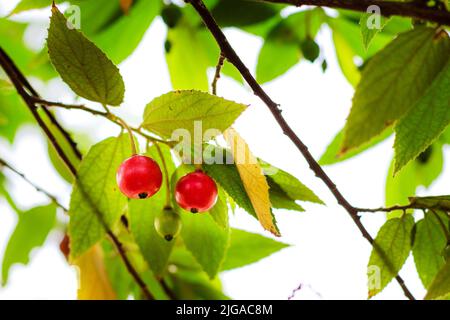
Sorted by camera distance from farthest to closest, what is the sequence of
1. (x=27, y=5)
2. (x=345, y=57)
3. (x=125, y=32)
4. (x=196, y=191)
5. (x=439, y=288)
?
(x=345, y=57) < (x=125, y=32) < (x=27, y=5) < (x=196, y=191) < (x=439, y=288)

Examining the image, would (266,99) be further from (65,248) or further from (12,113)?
(12,113)

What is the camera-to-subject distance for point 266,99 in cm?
82

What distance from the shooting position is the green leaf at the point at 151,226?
105 cm

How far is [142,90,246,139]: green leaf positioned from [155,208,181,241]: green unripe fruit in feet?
0.43

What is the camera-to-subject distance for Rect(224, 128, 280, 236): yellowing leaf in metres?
0.81

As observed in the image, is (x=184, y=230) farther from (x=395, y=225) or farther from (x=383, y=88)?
(x=383, y=88)

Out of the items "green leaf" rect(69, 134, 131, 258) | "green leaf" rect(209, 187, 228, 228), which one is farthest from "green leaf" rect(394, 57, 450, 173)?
"green leaf" rect(69, 134, 131, 258)

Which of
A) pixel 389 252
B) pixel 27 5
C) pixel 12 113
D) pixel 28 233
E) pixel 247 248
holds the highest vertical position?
pixel 12 113

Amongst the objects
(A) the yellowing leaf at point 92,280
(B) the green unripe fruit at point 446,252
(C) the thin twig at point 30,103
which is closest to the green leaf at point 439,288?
(B) the green unripe fruit at point 446,252

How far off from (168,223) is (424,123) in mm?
398

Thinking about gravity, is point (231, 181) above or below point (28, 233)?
below

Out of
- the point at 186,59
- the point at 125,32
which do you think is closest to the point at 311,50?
the point at 186,59

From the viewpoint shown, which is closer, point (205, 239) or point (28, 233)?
point (205, 239)
